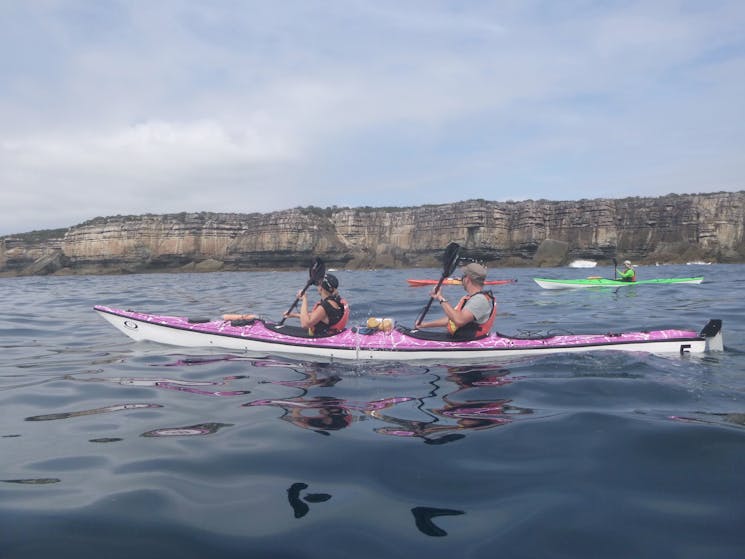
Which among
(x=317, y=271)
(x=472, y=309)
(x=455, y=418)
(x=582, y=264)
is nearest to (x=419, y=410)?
(x=455, y=418)

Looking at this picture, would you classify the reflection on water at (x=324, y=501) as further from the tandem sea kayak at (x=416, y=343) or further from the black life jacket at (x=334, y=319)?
the black life jacket at (x=334, y=319)

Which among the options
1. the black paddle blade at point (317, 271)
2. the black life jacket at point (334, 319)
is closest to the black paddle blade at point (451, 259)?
the black life jacket at point (334, 319)

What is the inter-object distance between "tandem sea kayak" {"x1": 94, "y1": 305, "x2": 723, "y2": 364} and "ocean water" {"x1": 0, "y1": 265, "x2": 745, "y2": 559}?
1.10ft

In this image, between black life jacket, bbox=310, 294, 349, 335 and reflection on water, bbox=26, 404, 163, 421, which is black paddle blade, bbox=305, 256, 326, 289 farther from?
reflection on water, bbox=26, 404, 163, 421

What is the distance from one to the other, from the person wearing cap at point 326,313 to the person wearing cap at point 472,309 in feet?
5.41

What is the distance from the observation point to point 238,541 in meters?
2.90

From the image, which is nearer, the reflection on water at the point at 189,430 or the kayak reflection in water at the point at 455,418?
the kayak reflection in water at the point at 455,418

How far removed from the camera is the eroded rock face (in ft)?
223

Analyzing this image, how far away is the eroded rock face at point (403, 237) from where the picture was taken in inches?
2677

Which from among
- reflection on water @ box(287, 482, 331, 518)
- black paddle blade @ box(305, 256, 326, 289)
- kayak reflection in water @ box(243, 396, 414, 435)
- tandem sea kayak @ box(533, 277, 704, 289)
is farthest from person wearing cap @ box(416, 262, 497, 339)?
tandem sea kayak @ box(533, 277, 704, 289)

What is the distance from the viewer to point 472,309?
7.99m

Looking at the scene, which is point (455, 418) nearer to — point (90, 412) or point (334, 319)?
point (90, 412)

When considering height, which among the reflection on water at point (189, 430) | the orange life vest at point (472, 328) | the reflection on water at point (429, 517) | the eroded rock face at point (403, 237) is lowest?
the reflection on water at point (189, 430)

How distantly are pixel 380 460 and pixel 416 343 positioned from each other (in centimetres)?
421
